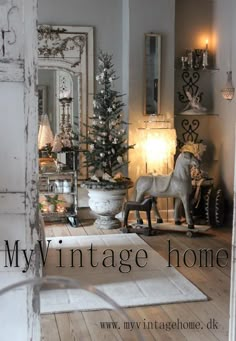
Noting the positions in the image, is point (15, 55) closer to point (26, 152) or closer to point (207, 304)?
point (26, 152)

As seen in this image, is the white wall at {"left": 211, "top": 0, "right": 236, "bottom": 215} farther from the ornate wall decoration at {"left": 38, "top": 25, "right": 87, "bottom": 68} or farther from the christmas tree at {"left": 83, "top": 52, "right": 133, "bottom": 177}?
the ornate wall decoration at {"left": 38, "top": 25, "right": 87, "bottom": 68}

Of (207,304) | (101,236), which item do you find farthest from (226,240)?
(207,304)

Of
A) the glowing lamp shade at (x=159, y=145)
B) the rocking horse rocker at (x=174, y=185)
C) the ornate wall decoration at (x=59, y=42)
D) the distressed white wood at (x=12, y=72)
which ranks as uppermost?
the ornate wall decoration at (x=59, y=42)

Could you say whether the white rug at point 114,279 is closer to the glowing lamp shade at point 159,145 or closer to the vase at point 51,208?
the vase at point 51,208

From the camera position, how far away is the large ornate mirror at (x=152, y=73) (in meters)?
6.97

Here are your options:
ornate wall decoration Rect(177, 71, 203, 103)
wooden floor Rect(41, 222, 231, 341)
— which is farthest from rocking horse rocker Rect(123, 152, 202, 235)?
wooden floor Rect(41, 222, 231, 341)

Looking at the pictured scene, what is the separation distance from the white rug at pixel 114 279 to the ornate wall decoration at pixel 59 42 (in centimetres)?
261

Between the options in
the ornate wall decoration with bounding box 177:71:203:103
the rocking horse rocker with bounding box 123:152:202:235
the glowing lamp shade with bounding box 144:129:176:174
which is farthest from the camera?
the ornate wall decoration with bounding box 177:71:203:103

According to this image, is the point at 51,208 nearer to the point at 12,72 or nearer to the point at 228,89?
the point at 228,89

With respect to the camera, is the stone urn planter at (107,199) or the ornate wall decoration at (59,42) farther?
the ornate wall decoration at (59,42)

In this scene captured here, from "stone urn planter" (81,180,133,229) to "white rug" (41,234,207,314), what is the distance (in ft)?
2.31

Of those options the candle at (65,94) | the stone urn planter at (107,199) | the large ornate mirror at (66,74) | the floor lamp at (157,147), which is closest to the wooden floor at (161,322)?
the stone urn planter at (107,199)

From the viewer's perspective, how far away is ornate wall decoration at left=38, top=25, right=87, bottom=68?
23.0 feet

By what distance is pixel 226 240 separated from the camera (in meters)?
6.10
